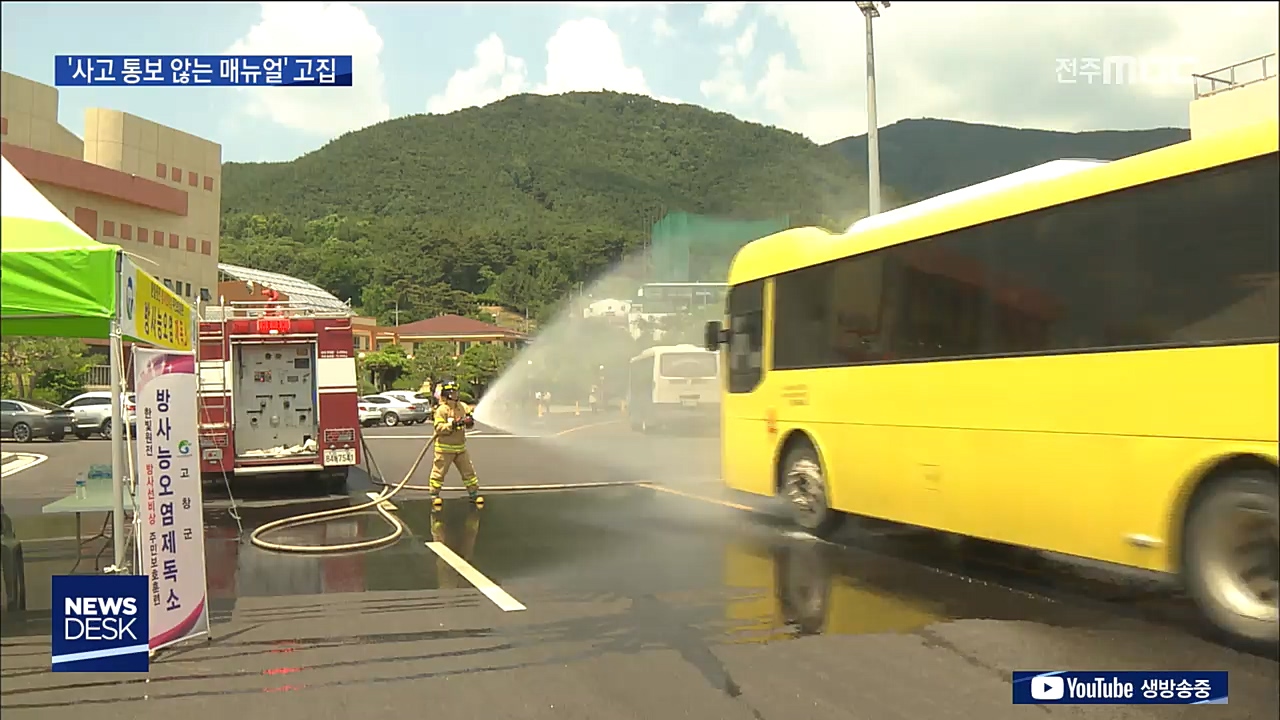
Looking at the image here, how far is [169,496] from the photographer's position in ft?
18.5

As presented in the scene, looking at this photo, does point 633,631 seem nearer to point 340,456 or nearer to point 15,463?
point 15,463

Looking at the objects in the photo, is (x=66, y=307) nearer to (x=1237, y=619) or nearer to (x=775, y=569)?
(x=775, y=569)

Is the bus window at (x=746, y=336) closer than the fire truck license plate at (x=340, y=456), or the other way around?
the bus window at (x=746, y=336)

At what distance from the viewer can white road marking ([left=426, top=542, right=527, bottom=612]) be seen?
7.11 meters

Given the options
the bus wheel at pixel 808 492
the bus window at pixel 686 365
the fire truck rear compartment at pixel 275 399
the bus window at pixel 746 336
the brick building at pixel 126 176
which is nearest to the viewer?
the brick building at pixel 126 176

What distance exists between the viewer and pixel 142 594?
4676mm

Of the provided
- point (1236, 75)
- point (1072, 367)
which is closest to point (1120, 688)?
point (1072, 367)

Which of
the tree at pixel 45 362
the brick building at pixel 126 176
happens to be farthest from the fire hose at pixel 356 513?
the brick building at pixel 126 176

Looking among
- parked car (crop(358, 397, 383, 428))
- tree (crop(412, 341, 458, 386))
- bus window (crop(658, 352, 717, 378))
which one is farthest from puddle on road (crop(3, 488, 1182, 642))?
tree (crop(412, 341, 458, 386))

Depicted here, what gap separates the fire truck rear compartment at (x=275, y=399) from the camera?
1489 centimetres

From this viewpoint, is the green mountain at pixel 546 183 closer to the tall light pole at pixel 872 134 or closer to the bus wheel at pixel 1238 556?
the tall light pole at pixel 872 134

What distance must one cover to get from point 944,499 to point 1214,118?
3.54 meters

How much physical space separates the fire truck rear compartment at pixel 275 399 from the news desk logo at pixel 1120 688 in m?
11.9

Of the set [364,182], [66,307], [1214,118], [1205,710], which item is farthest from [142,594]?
[364,182]
